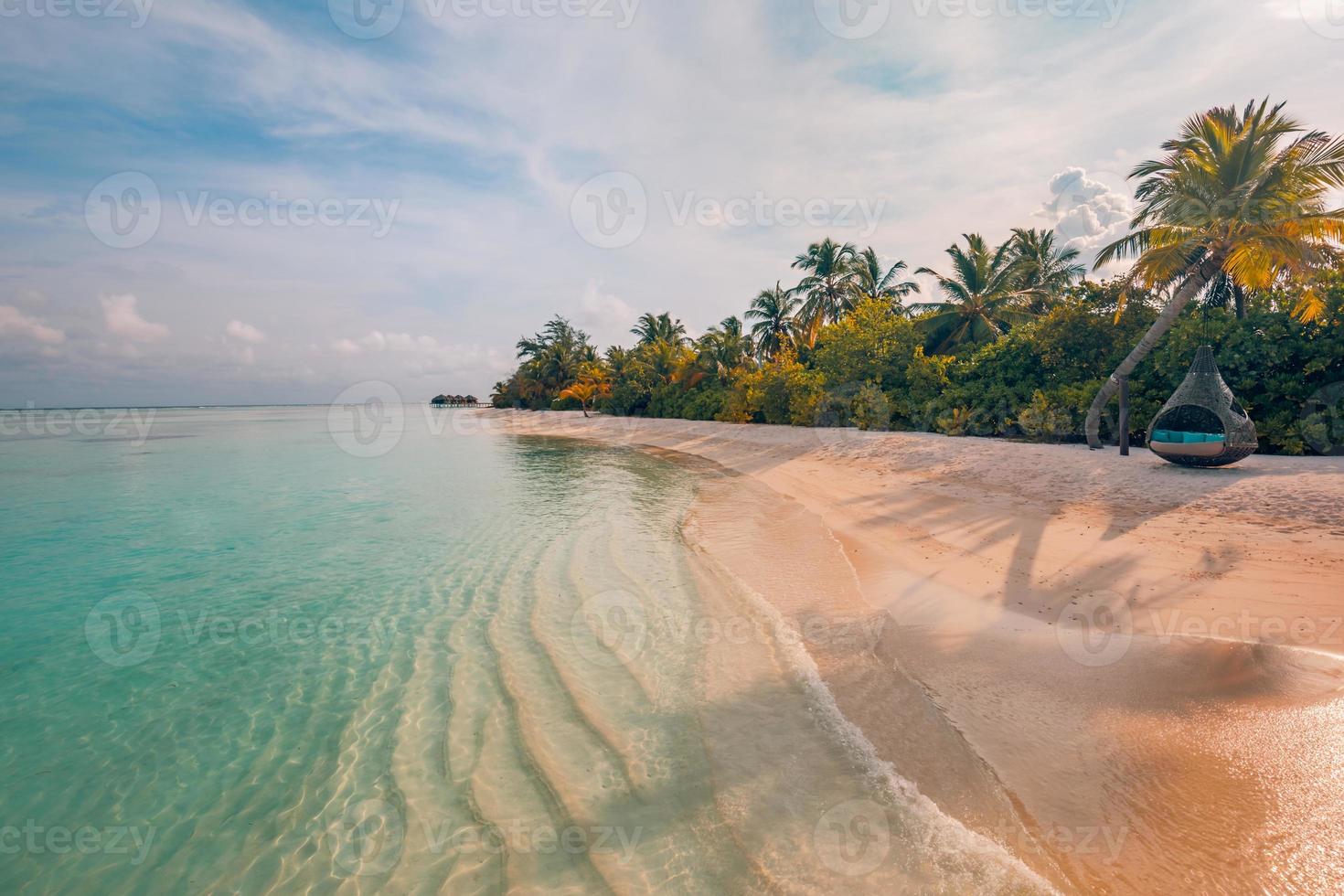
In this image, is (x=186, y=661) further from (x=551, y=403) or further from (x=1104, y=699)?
(x=551, y=403)

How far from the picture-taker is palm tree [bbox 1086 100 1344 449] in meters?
13.2

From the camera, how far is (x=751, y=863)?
3289mm

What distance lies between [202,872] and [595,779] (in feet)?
8.44

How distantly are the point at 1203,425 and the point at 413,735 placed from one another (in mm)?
16392

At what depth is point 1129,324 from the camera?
1897 cm

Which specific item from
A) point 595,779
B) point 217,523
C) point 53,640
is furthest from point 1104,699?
point 217,523
